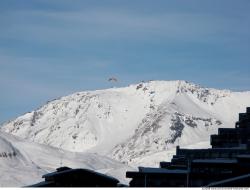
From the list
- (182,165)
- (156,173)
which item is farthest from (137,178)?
(182,165)

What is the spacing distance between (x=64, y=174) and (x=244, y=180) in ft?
54.5

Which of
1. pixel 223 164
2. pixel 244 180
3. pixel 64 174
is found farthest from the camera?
pixel 223 164

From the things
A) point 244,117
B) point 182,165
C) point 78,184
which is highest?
point 244,117

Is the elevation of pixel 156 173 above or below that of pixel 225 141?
below

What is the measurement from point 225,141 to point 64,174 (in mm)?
123263

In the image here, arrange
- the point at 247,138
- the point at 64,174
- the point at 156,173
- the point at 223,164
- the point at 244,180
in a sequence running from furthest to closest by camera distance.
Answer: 1. the point at 247,138
2. the point at 223,164
3. the point at 156,173
4. the point at 64,174
5. the point at 244,180

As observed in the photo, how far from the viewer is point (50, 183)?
73875 mm

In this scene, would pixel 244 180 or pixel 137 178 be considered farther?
pixel 137 178

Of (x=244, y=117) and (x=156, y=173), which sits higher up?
(x=244, y=117)

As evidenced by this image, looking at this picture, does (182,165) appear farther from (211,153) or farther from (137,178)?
(137,178)

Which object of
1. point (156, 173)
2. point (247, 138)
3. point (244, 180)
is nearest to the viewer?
point (244, 180)

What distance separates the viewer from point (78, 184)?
73.2 metres

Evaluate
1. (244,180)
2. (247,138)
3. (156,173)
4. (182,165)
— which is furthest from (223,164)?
(247,138)

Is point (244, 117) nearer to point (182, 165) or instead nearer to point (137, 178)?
point (182, 165)
